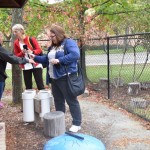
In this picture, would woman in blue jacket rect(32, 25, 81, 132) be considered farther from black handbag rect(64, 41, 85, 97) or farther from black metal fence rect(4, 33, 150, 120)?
black metal fence rect(4, 33, 150, 120)

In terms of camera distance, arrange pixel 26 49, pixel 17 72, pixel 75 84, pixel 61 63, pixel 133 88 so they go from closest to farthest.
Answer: pixel 61 63
pixel 75 84
pixel 26 49
pixel 17 72
pixel 133 88

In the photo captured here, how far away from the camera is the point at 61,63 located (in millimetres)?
4648

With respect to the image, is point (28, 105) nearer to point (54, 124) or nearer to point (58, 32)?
point (54, 124)

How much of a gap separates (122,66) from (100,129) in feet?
17.9

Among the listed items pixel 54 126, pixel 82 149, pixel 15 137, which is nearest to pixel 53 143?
pixel 82 149

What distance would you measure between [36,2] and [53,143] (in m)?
7.60

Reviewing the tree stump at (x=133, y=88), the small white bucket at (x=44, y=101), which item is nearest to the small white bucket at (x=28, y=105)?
the small white bucket at (x=44, y=101)

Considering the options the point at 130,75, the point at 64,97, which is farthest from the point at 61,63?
the point at 130,75

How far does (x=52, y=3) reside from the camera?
33.9 ft

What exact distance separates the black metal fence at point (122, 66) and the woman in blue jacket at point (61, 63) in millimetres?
2413

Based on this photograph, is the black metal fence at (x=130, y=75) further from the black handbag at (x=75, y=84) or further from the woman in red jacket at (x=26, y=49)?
the black handbag at (x=75, y=84)

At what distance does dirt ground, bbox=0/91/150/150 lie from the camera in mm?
4758

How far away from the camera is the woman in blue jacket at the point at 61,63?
15.1 ft

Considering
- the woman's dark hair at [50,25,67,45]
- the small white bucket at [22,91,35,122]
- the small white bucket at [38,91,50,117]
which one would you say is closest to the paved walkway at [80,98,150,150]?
the small white bucket at [38,91,50,117]
